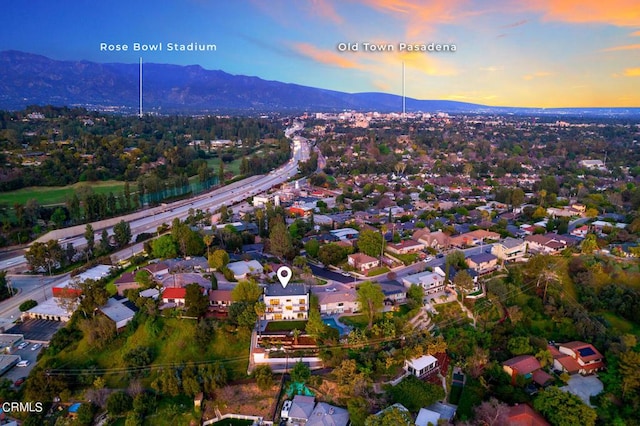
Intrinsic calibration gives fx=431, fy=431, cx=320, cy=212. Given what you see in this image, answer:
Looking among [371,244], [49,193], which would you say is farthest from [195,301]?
[49,193]

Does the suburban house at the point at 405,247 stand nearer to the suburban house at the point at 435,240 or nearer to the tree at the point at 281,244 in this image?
the suburban house at the point at 435,240

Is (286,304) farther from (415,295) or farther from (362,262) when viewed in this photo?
(362,262)

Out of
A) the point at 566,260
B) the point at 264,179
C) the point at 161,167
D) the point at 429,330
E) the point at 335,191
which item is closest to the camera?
the point at 429,330

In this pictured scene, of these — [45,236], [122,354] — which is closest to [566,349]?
[122,354]

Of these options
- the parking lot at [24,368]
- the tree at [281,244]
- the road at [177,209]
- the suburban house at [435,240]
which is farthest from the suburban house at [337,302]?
the road at [177,209]

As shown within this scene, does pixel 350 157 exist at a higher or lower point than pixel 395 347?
higher

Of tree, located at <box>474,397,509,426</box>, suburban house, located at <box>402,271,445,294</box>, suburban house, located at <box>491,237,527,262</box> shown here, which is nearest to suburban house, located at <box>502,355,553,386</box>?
tree, located at <box>474,397,509,426</box>

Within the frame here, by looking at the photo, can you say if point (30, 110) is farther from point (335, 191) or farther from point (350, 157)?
point (335, 191)
